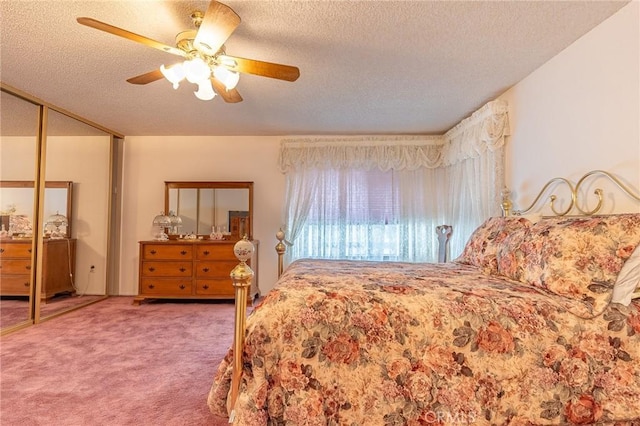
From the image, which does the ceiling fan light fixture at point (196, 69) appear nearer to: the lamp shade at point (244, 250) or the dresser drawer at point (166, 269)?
the lamp shade at point (244, 250)

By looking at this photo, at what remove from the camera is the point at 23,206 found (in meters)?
3.28

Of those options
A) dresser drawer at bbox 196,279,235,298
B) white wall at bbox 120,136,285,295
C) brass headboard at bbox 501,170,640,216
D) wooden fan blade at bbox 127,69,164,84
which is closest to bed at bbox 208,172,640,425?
brass headboard at bbox 501,170,640,216

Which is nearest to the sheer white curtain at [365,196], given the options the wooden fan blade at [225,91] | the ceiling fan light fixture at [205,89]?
the wooden fan blade at [225,91]

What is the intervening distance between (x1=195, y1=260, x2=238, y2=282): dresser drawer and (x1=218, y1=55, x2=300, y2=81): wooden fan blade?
2.58 meters

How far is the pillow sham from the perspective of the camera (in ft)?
4.51

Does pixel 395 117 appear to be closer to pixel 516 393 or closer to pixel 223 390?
pixel 516 393

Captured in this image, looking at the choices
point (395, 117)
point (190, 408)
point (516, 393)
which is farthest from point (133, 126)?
point (516, 393)

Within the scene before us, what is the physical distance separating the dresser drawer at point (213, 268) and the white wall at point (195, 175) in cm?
58

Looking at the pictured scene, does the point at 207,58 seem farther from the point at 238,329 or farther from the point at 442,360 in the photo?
the point at 442,360

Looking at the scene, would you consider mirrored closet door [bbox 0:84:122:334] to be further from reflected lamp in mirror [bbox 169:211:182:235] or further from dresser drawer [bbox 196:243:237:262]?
dresser drawer [bbox 196:243:237:262]

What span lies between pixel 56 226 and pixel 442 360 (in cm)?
463

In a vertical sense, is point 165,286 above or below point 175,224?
below

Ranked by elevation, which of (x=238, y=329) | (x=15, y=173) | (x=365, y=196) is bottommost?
(x=238, y=329)

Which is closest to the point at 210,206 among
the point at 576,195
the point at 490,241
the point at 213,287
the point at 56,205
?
the point at 213,287
